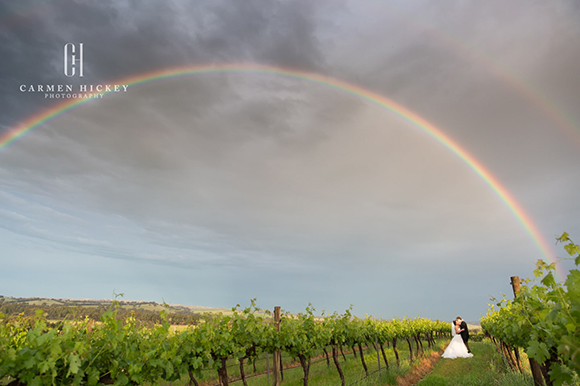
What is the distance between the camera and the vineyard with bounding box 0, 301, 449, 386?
10.9ft

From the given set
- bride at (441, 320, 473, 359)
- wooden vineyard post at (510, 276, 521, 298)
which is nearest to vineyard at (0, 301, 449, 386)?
wooden vineyard post at (510, 276, 521, 298)

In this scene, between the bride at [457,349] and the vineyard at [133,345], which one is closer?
the vineyard at [133,345]

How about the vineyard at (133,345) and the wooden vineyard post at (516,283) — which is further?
the wooden vineyard post at (516,283)

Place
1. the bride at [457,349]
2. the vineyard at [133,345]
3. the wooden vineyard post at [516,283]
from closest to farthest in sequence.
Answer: the vineyard at [133,345]
the wooden vineyard post at [516,283]
the bride at [457,349]

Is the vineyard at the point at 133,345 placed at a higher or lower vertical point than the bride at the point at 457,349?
higher

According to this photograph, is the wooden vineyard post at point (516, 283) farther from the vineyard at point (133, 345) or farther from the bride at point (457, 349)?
the bride at point (457, 349)

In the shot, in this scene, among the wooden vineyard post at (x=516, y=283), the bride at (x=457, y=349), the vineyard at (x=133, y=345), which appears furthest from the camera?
the bride at (x=457, y=349)

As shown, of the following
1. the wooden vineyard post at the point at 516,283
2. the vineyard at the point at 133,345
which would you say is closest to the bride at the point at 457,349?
the wooden vineyard post at the point at 516,283

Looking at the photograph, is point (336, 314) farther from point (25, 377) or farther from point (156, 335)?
point (25, 377)

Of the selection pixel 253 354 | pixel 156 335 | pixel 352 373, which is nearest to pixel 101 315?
pixel 156 335

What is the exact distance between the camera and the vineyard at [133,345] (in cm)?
331

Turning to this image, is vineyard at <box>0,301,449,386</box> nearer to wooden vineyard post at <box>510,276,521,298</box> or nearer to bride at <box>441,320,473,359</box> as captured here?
wooden vineyard post at <box>510,276,521,298</box>

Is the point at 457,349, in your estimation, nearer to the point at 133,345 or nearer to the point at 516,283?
the point at 516,283

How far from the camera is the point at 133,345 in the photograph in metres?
4.52
